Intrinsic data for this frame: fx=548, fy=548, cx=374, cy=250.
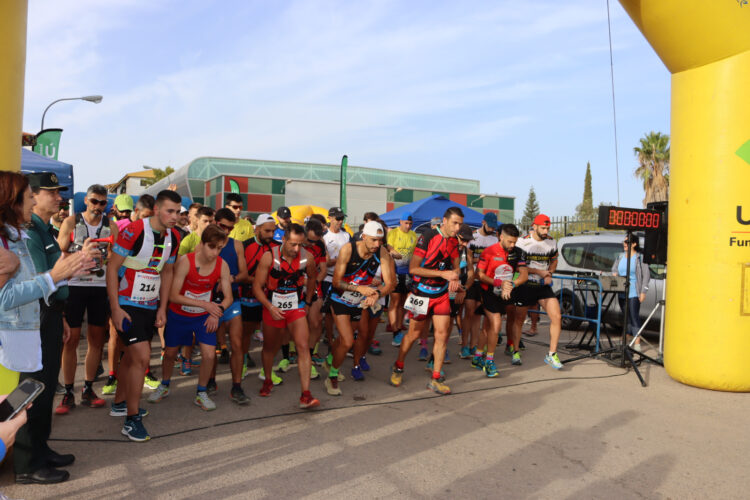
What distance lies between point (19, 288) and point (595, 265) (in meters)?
9.76

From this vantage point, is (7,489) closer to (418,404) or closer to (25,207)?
(25,207)

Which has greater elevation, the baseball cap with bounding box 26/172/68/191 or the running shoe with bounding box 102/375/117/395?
the baseball cap with bounding box 26/172/68/191

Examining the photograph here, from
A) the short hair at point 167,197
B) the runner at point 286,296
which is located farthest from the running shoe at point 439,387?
the short hair at point 167,197

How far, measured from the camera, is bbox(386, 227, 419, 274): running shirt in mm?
8992

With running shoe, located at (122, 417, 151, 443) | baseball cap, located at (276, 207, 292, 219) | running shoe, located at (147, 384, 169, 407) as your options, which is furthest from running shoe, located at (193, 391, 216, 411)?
baseball cap, located at (276, 207, 292, 219)

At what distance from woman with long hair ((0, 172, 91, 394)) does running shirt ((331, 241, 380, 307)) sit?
3415 mm

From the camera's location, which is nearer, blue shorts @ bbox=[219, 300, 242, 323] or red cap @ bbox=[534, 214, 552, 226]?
blue shorts @ bbox=[219, 300, 242, 323]

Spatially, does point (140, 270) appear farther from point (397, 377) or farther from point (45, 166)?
point (45, 166)

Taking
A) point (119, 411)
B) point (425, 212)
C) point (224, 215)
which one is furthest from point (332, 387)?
point (425, 212)

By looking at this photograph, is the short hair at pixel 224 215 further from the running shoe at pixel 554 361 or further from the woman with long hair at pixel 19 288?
the running shoe at pixel 554 361

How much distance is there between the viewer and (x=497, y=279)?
7.01 meters

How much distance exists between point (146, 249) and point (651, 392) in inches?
212

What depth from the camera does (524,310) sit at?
749 centimetres

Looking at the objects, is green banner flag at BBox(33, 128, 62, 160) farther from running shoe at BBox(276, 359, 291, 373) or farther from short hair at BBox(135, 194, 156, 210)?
running shoe at BBox(276, 359, 291, 373)
